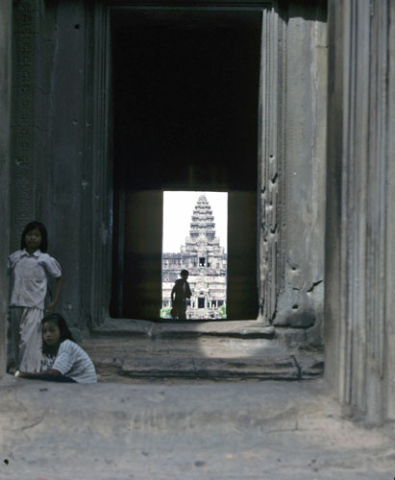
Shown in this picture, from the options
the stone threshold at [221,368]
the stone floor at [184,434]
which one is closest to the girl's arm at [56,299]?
the stone threshold at [221,368]

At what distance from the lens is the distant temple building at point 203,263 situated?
2178 inches

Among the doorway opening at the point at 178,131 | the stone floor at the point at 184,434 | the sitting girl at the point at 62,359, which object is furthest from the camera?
the doorway opening at the point at 178,131

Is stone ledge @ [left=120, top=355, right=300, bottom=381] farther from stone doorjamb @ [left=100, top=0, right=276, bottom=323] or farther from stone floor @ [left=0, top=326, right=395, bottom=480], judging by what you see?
stone floor @ [left=0, top=326, right=395, bottom=480]

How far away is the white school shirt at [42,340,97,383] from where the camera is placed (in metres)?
4.90

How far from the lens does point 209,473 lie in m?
2.52

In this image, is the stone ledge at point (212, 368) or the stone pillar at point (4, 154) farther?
the stone ledge at point (212, 368)

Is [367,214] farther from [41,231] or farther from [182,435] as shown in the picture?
[41,231]

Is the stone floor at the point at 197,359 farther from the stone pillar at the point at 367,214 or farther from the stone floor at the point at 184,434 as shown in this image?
the stone pillar at the point at 367,214

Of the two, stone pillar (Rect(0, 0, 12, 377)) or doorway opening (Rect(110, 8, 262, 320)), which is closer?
stone pillar (Rect(0, 0, 12, 377))

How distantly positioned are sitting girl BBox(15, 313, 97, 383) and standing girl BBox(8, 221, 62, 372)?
0.71m

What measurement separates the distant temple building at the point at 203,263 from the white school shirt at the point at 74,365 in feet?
162

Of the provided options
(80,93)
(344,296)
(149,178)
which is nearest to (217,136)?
(149,178)

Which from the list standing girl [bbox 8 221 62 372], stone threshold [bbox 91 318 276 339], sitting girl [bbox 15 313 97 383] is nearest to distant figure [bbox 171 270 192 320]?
stone threshold [bbox 91 318 276 339]

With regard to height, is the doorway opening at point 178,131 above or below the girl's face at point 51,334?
above
